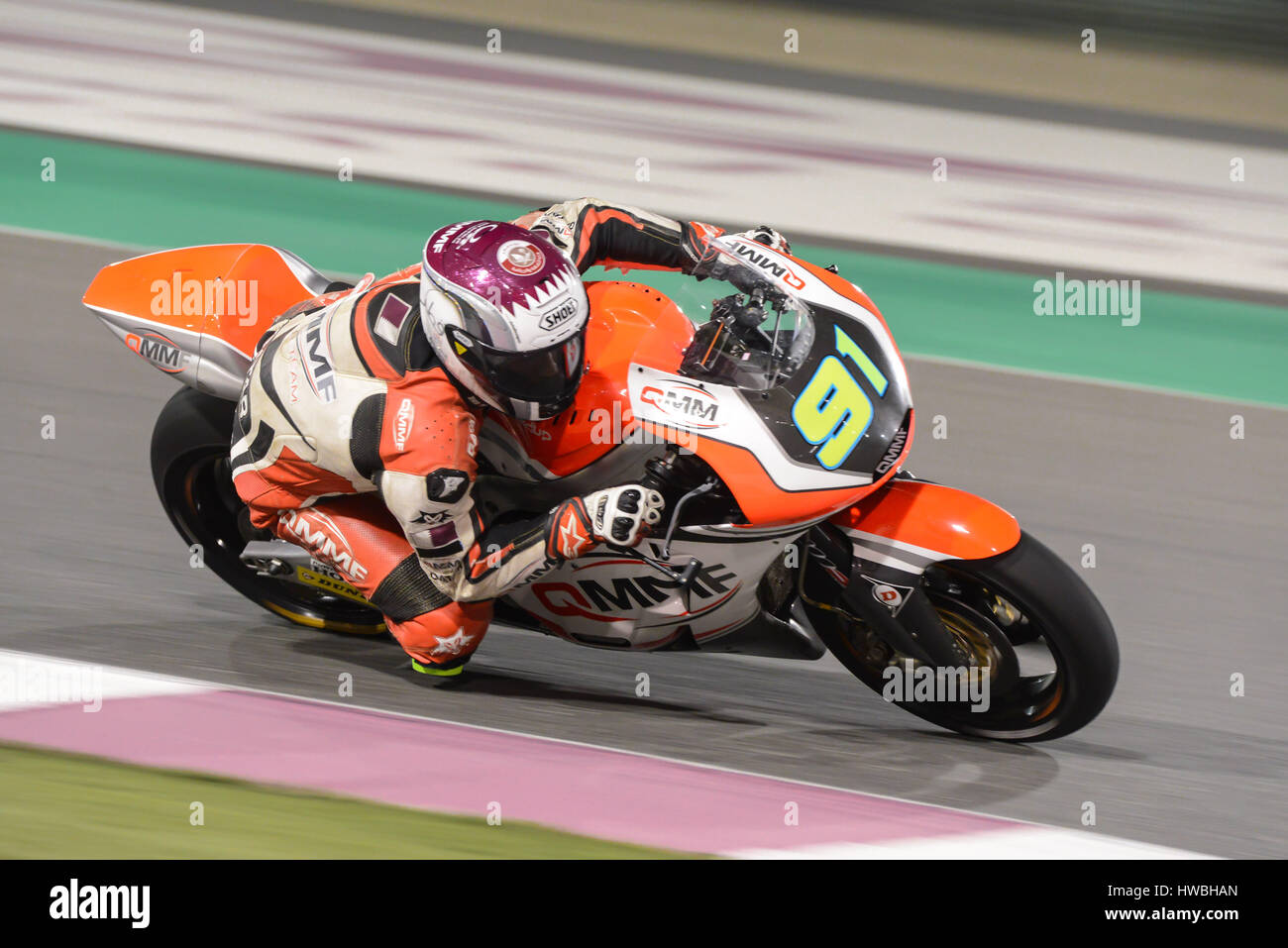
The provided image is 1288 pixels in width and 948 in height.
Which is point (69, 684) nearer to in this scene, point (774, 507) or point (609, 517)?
point (609, 517)

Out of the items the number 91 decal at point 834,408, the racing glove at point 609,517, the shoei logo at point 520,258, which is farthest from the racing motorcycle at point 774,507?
the shoei logo at point 520,258

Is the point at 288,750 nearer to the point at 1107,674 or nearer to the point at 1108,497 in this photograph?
the point at 1107,674

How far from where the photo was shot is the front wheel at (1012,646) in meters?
4.11

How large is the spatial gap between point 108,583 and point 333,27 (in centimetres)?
970

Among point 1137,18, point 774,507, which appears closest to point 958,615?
point 774,507

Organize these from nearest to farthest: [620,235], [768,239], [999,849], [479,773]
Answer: [999,849] < [479,773] < [768,239] < [620,235]

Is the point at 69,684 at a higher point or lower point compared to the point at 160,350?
A: lower

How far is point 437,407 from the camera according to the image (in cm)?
410

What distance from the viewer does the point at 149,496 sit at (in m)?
6.14

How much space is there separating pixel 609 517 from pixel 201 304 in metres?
1.76

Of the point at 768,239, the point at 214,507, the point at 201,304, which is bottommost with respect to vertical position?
the point at 214,507

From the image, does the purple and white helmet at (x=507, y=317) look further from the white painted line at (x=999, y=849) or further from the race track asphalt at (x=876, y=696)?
the white painted line at (x=999, y=849)

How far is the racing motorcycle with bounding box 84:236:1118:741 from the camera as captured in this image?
3.98m
